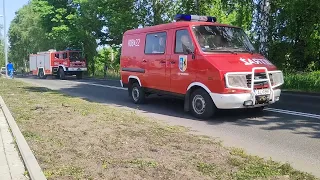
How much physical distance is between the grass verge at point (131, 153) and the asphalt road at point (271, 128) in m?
0.49

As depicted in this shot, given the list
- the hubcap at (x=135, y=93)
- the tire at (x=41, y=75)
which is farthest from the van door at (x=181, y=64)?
the tire at (x=41, y=75)

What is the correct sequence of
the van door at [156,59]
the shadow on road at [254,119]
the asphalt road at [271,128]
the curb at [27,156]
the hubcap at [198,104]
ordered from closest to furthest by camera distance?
1. the curb at [27,156]
2. the asphalt road at [271,128]
3. the shadow on road at [254,119]
4. the hubcap at [198,104]
5. the van door at [156,59]

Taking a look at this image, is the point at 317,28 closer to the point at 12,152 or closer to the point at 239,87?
the point at 239,87

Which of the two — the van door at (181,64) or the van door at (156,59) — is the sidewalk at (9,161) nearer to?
the van door at (181,64)

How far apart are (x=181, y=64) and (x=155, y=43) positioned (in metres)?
1.44

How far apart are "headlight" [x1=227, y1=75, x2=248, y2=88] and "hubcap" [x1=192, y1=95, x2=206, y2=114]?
0.93m

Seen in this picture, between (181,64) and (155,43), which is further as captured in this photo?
(155,43)

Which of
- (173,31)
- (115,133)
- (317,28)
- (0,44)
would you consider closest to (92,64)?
(317,28)

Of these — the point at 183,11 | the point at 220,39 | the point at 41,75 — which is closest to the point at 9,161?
the point at 220,39

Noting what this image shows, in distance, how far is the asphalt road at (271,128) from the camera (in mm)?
5508

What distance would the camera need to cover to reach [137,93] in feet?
36.9

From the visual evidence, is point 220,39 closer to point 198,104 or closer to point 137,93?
point 198,104

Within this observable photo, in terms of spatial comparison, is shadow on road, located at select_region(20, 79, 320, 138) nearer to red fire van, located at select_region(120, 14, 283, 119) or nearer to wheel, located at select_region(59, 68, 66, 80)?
red fire van, located at select_region(120, 14, 283, 119)

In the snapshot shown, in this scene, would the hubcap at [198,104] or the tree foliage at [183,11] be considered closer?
the hubcap at [198,104]
